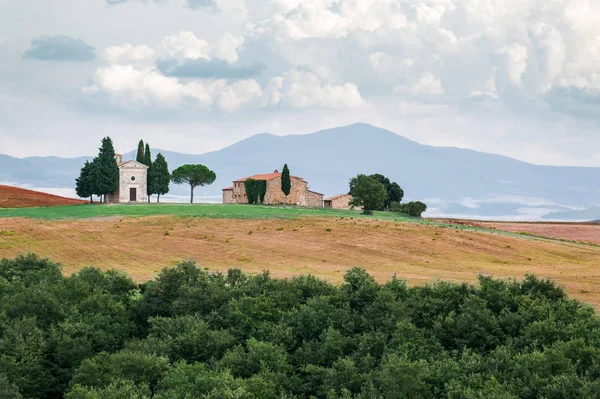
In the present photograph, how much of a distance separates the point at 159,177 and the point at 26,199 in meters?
18.4

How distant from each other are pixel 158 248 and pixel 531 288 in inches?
1579

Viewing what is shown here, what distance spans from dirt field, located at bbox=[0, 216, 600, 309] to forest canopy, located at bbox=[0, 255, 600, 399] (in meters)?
17.3

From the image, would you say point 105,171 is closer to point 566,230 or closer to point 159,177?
point 159,177

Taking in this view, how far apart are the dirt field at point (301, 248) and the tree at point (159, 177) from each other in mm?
28940

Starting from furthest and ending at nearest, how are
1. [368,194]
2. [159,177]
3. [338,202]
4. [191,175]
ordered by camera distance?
[191,175] < [338,202] < [159,177] < [368,194]

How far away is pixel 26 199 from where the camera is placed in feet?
340

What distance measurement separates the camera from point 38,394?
892 inches

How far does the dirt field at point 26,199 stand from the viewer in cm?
9994

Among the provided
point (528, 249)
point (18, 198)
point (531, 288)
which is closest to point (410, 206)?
point (528, 249)

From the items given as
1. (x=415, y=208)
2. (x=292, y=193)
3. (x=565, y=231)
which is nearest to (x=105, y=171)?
(x=292, y=193)

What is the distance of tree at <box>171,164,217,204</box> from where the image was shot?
11975cm

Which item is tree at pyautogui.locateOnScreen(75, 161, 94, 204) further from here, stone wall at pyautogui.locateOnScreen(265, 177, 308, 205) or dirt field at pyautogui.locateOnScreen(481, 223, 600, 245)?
dirt field at pyautogui.locateOnScreen(481, 223, 600, 245)

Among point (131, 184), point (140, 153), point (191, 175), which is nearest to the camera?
point (131, 184)

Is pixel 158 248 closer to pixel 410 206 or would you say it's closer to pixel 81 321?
pixel 81 321
